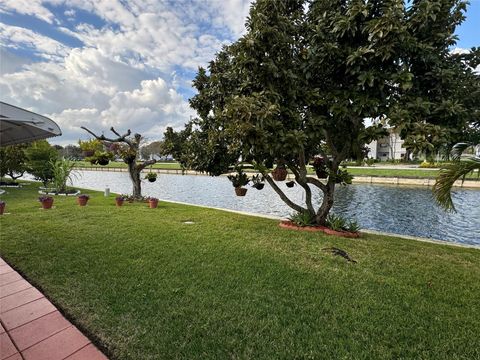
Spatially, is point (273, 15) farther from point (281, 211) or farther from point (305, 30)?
point (281, 211)

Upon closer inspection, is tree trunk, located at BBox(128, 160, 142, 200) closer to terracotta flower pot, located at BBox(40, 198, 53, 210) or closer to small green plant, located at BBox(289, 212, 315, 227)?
terracotta flower pot, located at BBox(40, 198, 53, 210)

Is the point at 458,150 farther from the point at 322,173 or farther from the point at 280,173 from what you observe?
the point at 280,173

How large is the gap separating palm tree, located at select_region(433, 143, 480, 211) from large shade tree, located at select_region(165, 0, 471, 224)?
0.63m

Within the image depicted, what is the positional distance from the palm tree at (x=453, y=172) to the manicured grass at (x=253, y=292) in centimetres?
107

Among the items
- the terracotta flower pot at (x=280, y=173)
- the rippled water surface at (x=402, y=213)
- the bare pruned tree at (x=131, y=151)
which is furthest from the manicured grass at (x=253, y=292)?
the bare pruned tree at (x=131, y=151)

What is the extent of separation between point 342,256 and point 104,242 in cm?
405

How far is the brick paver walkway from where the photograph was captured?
2.02 m

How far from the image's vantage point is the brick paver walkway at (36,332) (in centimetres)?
202

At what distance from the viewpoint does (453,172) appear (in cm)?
356

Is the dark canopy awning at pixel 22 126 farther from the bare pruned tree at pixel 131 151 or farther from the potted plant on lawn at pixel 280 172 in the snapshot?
the bare pruned tree at pixel 131 151

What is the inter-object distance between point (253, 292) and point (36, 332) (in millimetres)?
2030

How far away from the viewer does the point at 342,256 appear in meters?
4.25

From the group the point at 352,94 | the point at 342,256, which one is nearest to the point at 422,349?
the point at 342,256

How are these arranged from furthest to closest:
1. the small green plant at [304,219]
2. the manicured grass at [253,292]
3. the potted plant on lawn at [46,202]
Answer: the potted plant on lawn at [46,202]
the small green plant at [304,219]
the manicured grass at [253,292]
